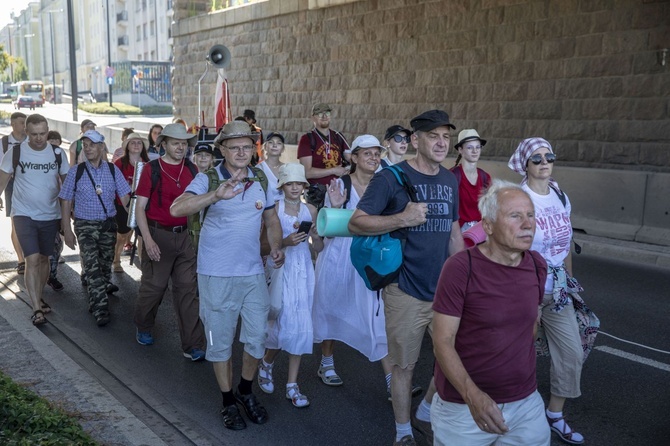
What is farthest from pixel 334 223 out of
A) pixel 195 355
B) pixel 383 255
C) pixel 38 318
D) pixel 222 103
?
pixel 222 103

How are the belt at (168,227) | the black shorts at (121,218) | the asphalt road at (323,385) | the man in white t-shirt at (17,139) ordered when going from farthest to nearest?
the man in white t-shirt at (17,139)
the black shorts at (121,218)
the belt at (168,227)
the asphalt road at (323,385)

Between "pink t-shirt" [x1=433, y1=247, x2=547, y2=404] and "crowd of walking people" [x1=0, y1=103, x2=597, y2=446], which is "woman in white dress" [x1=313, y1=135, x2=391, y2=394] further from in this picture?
"pink t-shirt" [x1=433, y1=247, x2=547, y2=404]

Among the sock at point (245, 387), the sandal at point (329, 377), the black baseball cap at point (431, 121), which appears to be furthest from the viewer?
the sandal at point (329, 377)

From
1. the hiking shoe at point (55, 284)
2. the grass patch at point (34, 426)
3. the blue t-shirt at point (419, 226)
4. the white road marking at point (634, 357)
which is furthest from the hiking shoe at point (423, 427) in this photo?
the hiking shoe at point (55, 284)

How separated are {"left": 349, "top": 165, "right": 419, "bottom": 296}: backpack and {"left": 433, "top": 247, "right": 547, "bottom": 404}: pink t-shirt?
1.20 metres

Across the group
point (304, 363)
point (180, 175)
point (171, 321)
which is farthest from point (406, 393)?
point (171, 321)

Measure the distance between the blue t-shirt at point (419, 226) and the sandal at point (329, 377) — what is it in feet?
5.53

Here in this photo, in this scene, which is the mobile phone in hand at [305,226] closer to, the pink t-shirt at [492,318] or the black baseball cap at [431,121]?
the black baseball cap at [431,121]

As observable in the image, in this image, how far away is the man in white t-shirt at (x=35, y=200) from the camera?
7.82 m

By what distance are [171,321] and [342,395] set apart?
109 inches

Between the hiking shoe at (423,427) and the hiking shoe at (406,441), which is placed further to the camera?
the hiking shoe at (423,427)

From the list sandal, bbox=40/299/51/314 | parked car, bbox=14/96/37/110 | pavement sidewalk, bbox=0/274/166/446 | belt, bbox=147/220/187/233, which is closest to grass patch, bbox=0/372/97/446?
pavement sidewalk, bbox=0/274/166/446

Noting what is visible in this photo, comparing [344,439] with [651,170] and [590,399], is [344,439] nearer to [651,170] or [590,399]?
[590,399]

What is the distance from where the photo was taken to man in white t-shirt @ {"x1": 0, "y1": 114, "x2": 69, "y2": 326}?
7.82 metres
